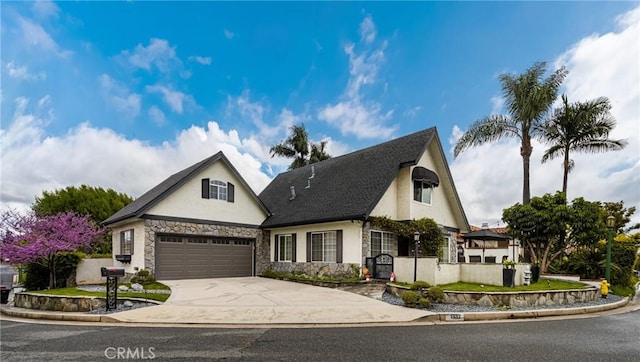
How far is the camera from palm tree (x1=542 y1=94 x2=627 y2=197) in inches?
896

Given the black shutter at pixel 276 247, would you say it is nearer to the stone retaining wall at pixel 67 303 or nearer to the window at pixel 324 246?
the window at pixel 324 246

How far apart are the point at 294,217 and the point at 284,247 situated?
2200 mm

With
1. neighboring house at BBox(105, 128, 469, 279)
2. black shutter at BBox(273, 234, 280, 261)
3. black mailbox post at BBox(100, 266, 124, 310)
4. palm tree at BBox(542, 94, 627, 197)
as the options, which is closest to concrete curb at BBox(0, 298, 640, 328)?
black mailbox post at BBox(100, 266, 124, 310)

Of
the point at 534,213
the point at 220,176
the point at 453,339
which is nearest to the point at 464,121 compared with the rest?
the point at 534,213

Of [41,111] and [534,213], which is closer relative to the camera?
[41,111]

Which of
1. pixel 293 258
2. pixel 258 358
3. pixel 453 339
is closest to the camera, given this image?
pixel 258 358

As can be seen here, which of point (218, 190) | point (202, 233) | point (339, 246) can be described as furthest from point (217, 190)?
point (339, 246)

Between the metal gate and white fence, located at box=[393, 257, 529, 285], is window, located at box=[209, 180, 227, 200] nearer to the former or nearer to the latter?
the metal gate

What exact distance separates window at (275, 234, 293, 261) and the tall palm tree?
1125 centimetres

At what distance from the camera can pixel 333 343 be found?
282 inches

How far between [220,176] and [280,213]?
12.7 feet

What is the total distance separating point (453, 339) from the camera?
25.0 feet

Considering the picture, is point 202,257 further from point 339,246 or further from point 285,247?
point 339,246

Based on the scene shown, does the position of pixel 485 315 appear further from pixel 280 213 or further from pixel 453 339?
pixel 280 213
